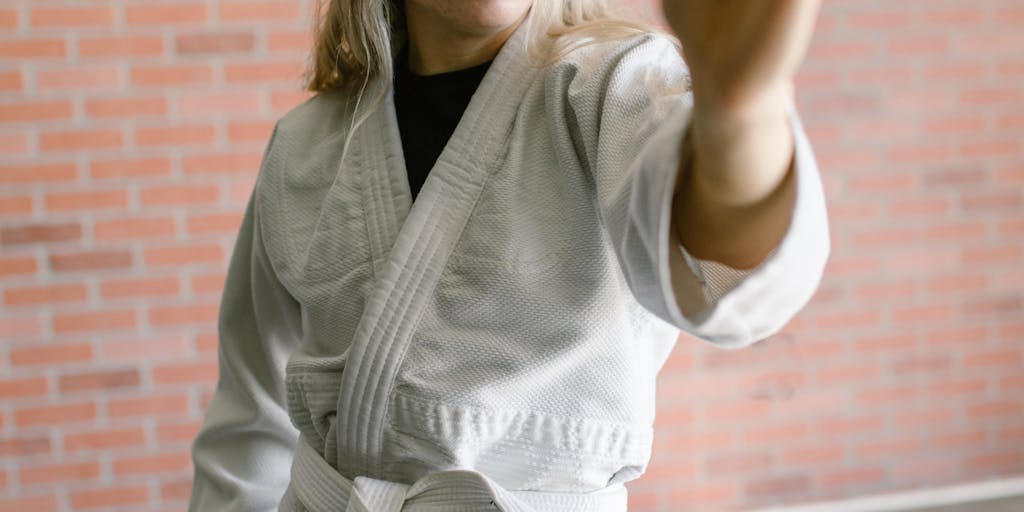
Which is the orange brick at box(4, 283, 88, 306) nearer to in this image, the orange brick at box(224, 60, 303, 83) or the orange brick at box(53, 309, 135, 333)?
the orange brick at box(53, 309, 135, 333)

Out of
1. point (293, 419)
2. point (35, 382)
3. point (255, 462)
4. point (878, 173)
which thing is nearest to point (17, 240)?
point (35, 382)

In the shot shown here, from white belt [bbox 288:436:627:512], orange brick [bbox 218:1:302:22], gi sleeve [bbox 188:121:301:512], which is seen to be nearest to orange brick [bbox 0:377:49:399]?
orange brick [bbox 218:1:302:22]

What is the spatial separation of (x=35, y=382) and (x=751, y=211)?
6.75 feet

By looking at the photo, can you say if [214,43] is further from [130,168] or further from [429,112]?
[429,112]

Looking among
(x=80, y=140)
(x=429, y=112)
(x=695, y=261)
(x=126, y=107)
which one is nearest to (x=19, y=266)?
(x=80, y=140)

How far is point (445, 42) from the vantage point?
106 centimetres

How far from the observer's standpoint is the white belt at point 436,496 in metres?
0.91

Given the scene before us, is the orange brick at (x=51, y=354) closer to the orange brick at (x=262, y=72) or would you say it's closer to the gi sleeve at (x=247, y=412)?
the orange brick at (x=262, y=72)

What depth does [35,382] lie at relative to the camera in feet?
7.66

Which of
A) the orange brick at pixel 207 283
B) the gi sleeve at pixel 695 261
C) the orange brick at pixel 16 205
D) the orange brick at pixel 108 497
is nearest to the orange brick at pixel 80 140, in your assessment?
the orange brick at pixel 16 205

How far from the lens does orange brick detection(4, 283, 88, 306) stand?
2.31 m

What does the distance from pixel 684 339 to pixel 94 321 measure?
4.13 feet

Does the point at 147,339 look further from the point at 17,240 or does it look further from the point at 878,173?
the point at 878,173

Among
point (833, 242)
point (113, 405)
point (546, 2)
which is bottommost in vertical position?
point (833, 242)
